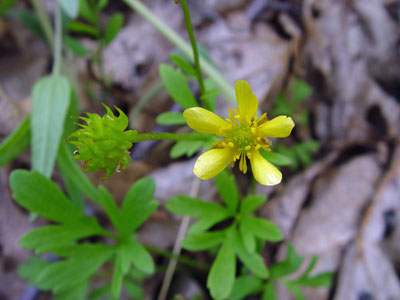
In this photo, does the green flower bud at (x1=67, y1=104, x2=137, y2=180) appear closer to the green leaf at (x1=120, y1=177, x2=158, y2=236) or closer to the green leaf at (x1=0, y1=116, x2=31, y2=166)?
the green leaf at (x1=120, y1=177, x2=158, y2=236)

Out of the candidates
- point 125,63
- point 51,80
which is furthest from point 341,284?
point 125,63

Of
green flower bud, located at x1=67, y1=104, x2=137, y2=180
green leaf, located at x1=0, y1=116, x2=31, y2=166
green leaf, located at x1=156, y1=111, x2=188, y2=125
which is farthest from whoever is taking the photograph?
green leaf, located at x1=0, y1=116, x2=31, y2=166

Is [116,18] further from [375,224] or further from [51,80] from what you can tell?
[375,224]

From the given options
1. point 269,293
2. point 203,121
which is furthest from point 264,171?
point 269,293

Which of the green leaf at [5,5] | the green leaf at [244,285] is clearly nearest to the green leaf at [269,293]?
the green leaf at [244,285]

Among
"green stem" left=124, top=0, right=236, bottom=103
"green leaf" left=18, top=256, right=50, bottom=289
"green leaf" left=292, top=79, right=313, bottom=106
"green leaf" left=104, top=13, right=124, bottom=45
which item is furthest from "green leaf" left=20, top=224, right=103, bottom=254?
"green leaf" left=292, top=79, right=313, bottom=106
